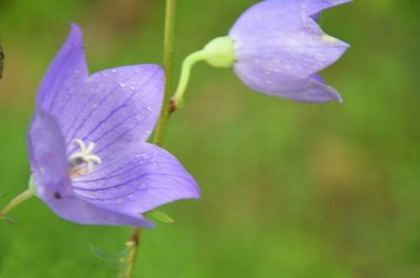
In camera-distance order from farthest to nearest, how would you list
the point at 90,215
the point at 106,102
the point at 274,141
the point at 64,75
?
the point at 274,141 < the point at 106,102 < the point at 64,75 < the point at 90,215

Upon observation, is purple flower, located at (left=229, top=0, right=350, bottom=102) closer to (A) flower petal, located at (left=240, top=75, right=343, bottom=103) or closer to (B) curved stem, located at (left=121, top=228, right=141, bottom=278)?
(A) flower petal, located at (left=240, top=75, right=343, bottom=103)

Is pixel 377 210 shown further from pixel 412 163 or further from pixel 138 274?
pixel 138 274

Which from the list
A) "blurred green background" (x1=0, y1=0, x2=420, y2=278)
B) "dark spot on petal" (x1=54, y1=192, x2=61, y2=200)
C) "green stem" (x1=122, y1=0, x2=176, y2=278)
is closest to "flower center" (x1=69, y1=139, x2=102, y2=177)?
"green stem" (x1=122, y1=0, x2=176, y2=278)

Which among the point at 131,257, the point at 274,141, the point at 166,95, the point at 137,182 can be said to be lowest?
the point at 274,141

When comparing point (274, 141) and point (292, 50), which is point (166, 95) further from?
point (274, 141)

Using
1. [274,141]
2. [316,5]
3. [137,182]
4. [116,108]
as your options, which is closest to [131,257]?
[137,182]

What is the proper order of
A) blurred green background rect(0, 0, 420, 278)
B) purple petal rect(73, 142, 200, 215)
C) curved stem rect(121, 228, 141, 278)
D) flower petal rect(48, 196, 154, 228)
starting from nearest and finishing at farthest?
flower petal rect(48, 196, 154, 228) < purple petal rect(73, 142, 200, 215) < curved stem rect(121, 228, 141, 278) < blurred green background rect(0, 0, 420, 278)

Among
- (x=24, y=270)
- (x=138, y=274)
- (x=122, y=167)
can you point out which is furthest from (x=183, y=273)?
(x=122, y=167)
